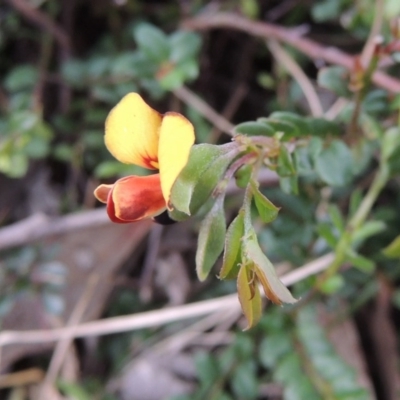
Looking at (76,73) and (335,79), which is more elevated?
(335,79)

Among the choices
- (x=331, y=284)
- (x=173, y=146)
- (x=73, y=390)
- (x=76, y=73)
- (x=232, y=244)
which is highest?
(x=173, y=146)

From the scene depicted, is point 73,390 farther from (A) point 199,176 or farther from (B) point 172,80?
(A) point 199,176

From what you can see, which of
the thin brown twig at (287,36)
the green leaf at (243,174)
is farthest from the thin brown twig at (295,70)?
the green leaf at (243,174)

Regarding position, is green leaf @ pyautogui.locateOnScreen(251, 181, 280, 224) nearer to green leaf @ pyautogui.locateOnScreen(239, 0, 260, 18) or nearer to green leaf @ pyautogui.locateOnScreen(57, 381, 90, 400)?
green leaf @ pyautogui.locateOnScreen(239, 0, 260, 18)

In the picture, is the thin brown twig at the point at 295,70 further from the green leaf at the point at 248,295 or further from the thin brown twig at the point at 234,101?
the green leaf at the point at 248,295

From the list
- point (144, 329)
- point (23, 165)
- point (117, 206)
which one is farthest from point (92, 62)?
point (117, 206)

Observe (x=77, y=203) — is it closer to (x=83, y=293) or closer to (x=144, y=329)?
(x=83, y=293)

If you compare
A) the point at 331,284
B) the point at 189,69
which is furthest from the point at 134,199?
the point at 189,69
